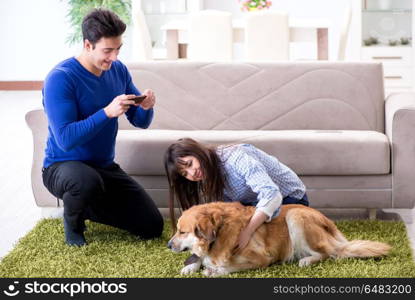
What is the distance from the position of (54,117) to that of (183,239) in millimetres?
797

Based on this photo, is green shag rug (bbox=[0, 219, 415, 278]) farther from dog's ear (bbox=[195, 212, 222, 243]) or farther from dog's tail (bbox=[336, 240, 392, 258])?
dog's ear (bbox=[195, 212, 222, 243])

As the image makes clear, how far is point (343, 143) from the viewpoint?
11.3ft

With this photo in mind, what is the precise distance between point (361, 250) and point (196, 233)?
25.8 inches

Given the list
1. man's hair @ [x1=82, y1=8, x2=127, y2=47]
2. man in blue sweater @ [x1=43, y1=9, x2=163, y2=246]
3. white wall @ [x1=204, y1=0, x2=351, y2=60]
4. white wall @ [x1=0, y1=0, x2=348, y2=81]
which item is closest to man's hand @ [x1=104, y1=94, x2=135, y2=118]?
man in blue sweater @ [x1=43, y1=9, x2=163, y2=246]

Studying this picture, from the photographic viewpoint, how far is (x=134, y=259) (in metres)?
2.92

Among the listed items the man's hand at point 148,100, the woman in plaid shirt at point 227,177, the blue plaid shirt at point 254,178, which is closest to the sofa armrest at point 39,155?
the man's hand at point 148,100

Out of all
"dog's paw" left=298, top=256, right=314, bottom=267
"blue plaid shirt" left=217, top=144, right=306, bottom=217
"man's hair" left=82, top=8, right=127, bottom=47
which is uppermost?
"man's hair" left=82, top=8, right=127, bottom=47

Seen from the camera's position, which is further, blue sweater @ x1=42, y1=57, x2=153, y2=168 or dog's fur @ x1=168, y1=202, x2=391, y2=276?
blue sweater @ x1=42, y1=57, x2=153, y2=168

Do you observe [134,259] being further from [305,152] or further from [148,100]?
[305,152]

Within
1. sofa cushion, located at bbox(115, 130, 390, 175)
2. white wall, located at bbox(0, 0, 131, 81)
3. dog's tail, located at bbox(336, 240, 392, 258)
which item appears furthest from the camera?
white wall, located at bbox(0, 0, 131, 81)

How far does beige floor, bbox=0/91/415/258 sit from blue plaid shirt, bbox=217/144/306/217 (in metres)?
0.60

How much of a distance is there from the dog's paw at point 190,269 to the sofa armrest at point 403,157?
3.81 ft

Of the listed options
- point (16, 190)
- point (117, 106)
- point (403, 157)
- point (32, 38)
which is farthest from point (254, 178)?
point (32, 38)

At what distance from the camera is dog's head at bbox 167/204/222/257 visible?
8.38ft
